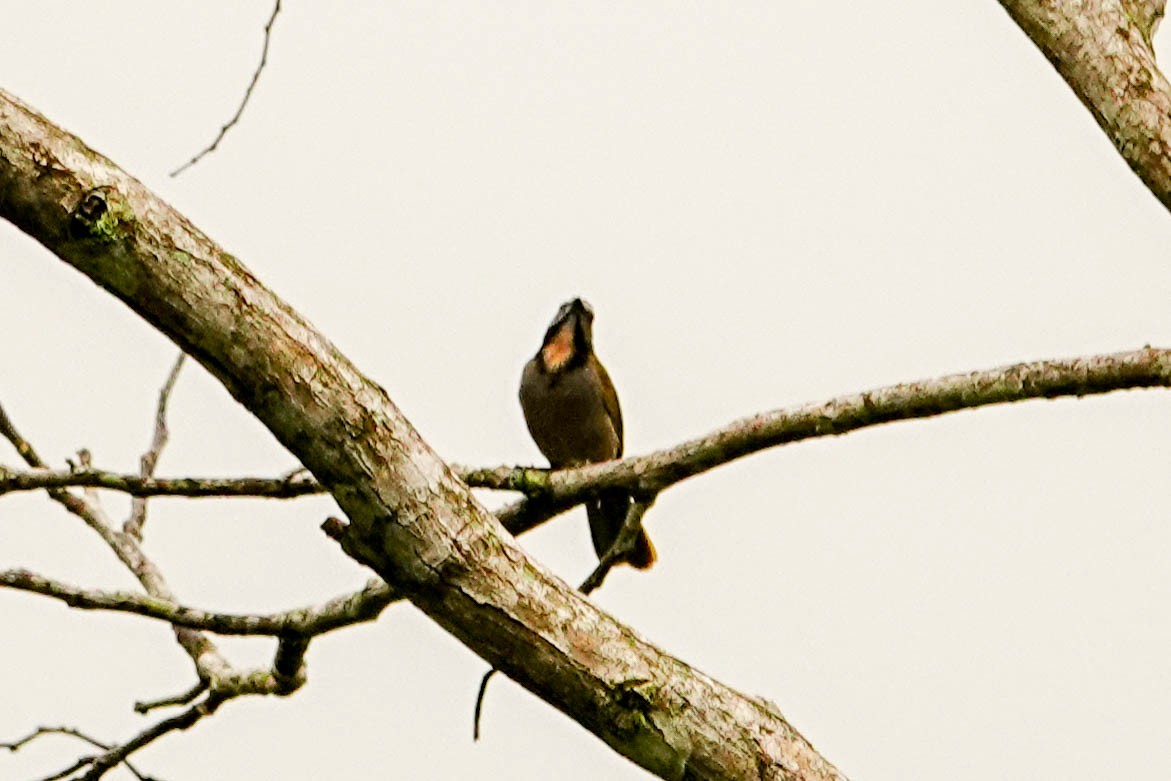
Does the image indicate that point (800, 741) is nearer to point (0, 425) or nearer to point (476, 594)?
point (476, 594)

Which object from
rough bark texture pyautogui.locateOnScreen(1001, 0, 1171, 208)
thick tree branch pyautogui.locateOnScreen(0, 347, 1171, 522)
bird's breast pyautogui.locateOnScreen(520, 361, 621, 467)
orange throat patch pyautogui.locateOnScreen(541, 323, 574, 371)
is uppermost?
orange throat patch pyautogui.locateOnScreen(541, 323, 574, 371)

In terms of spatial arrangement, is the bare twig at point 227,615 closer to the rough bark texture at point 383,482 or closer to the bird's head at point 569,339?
the rough bark texture at point 383,482

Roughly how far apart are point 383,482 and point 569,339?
4805 millimetres

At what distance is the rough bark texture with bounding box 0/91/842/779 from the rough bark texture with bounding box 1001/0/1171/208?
1.31 meters

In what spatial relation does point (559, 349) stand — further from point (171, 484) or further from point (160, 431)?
point (171, 484)

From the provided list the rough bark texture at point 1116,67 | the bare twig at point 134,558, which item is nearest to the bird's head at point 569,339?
the bare twig at point 134,558

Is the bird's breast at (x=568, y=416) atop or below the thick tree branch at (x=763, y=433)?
atop

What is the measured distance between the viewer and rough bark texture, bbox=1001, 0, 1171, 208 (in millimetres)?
3225

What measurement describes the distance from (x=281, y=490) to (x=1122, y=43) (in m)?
2.08

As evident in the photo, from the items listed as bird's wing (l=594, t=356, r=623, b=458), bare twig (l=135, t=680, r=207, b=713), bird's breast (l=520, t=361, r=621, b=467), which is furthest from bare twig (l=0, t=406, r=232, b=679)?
bird's wing (l=594, t=356, r=623, b=458)

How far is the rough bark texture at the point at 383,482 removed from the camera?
272cm

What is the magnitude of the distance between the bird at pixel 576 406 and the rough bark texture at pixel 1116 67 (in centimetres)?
420

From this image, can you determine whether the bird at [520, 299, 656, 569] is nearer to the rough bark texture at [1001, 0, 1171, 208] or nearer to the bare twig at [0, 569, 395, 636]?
the bare twig at [0, 569, 395, 636]

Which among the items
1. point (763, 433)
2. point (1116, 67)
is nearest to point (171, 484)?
point (763, 433)
